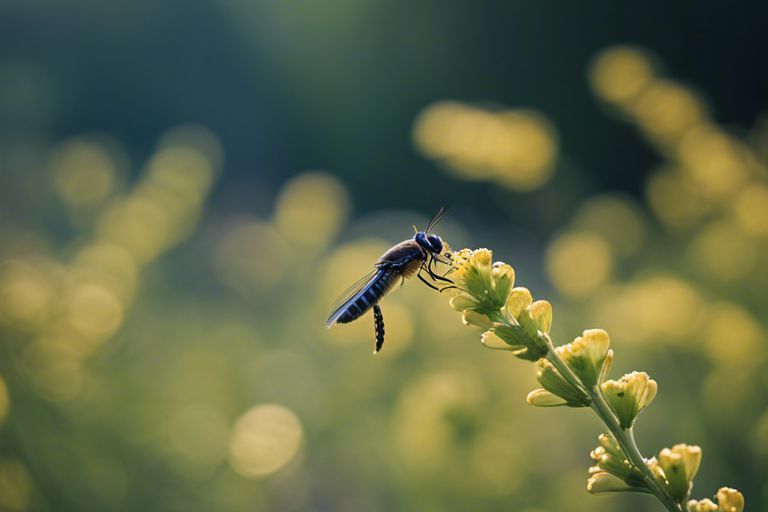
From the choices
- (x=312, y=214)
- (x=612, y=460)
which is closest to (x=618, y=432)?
(x=612, y=460)

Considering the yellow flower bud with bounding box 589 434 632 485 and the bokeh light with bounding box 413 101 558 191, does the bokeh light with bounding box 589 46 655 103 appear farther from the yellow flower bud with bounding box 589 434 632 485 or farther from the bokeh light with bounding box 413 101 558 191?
the yellow flower bud with bounding box 589 434 632 485

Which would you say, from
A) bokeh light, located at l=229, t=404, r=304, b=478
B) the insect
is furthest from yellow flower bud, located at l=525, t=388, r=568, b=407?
bokeh light, located at l=229, t=404, r=304, b=478

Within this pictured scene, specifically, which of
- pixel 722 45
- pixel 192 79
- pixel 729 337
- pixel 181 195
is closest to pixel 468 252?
pixel 729 337

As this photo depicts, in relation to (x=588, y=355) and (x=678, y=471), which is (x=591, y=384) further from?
(x=678, y=471)

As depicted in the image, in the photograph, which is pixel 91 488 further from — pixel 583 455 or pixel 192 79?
pixel 192 79

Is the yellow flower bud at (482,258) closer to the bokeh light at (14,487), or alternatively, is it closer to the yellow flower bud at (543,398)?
the yellow flower bud at (543,398)

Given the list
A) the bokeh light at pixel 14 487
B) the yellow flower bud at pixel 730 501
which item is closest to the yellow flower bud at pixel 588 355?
the yellow flower bud at pixel 730 501
